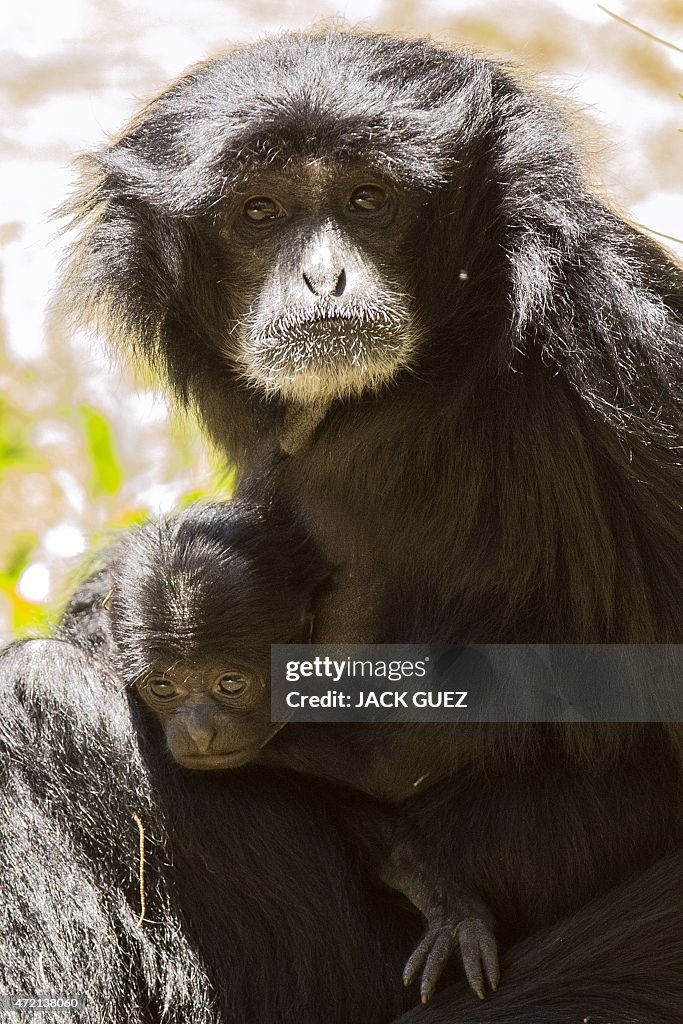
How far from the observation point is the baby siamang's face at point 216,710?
3.71m

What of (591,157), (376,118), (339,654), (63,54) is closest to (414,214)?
(376,118)

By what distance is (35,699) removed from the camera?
3928mm

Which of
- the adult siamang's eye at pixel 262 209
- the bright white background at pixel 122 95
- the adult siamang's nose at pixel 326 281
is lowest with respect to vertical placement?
the adult siamang's nose at pixel 326 281

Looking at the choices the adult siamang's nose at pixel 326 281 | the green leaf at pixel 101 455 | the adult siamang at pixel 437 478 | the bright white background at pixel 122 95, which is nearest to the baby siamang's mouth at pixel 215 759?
the adult siamang at pixel 437 478

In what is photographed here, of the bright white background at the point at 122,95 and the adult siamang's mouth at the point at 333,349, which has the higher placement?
the bright white background at the point at 122,95

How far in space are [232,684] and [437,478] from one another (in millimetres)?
828

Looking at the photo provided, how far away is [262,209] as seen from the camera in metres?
3.74

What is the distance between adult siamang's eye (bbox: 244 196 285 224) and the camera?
3.71m

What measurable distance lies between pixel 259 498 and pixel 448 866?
4.10 ft

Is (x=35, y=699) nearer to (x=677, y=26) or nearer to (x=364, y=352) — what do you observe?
(x=364, y=352)

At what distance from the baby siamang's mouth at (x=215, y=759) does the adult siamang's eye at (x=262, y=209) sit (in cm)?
150

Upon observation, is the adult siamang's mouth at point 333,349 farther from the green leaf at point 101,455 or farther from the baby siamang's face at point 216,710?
the green leaf at point 101,455

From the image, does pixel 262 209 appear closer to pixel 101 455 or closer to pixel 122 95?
pixel 101 455

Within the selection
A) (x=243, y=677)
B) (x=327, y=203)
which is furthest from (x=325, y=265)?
(x=243, y=677)
